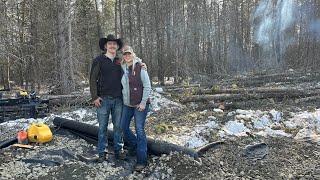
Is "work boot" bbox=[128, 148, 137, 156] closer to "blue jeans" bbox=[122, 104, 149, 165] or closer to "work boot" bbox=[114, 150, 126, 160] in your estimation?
"work boot" bbox=[114, 150, 126, 160]

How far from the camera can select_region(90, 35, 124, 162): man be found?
21.6 ft

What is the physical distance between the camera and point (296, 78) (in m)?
21.6

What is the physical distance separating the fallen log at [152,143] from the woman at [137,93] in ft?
1.19

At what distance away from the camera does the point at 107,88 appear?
6.63 meters

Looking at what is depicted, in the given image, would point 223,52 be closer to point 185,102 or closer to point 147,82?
point 185,102

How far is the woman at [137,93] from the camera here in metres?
6.37

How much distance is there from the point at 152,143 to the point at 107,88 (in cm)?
123

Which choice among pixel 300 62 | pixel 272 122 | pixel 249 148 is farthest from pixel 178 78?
pixel 249 148

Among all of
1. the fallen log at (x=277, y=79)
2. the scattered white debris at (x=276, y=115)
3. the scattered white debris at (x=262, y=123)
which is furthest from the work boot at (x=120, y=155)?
the fallen log at (x=277, y=79)

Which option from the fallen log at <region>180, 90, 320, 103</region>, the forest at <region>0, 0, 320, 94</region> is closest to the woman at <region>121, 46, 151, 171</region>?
the fallen log at <region>180, 90, 320, 103</region>

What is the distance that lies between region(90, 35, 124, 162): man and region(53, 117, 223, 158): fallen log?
0.56 m

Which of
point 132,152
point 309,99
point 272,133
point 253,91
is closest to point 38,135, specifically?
point 132,152

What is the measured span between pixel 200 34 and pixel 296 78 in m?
13.3

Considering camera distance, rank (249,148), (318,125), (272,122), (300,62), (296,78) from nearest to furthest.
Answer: (249,148) → (318,125) → (272,122) → (296,78) → (300,62)
